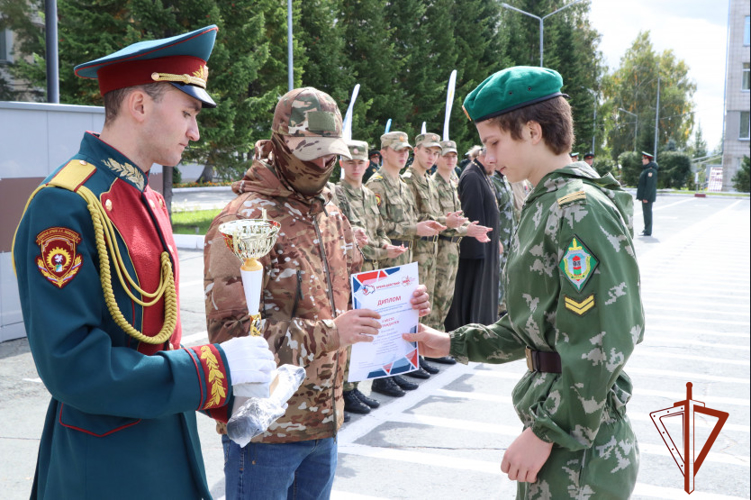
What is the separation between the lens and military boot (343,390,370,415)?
5.86 meters

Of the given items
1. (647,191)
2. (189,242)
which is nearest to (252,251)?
(189,242)

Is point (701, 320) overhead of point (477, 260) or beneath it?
beneath

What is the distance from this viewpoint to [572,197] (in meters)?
2.08

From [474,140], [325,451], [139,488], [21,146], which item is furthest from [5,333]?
[474,140]

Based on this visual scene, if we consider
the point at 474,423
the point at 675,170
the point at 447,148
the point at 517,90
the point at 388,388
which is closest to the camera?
the point at 517,90

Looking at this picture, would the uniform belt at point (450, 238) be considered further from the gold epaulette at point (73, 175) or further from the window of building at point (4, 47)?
the window of building at point (4, 47)

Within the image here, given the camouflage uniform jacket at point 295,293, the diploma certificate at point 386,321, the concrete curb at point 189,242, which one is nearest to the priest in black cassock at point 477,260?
the diploma certificate at point 386,321

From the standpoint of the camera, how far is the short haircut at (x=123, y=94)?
1844 millimetres

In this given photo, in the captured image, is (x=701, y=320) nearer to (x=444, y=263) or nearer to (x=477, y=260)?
(x=477, y=260)

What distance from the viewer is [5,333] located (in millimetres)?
8000

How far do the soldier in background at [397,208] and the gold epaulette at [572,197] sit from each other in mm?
4577

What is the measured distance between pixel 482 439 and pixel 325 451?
2.99 metres

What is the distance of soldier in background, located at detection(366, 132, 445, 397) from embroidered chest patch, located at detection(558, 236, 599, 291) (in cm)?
466

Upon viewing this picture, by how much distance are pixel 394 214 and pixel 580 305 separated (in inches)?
203
